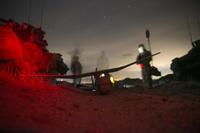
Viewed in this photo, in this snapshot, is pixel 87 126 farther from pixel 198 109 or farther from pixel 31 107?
pixel 198 109

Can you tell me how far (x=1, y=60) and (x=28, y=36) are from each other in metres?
5.66

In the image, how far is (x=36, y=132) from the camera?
4.75m

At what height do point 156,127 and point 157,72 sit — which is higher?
point 157,72

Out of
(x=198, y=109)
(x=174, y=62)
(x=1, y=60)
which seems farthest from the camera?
(x=174, y=62)

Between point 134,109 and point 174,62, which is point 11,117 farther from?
point 174,62

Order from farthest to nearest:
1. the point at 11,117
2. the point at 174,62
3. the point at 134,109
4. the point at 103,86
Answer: the point at 174,62 → the point at 103,86 → the point at 134,109 → the point at 11,117

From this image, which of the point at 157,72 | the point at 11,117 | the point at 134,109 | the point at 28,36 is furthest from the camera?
the point at 157,72

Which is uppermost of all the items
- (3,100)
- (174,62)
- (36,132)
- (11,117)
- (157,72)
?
(174,62)

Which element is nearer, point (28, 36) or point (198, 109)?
point (198, 109)

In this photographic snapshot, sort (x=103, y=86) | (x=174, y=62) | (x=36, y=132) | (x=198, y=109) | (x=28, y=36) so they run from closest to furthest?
(x=36, y=132) < (x=198, y=109) < (x=103, y=86) < (x=28, y=36) < (x=174, y=62)

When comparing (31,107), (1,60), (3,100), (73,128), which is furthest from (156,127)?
(1,60)

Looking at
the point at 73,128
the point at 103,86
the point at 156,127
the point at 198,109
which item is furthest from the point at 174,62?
the point at 73,128

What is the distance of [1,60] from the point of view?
39.4ft

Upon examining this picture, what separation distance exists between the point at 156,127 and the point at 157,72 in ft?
55.2
